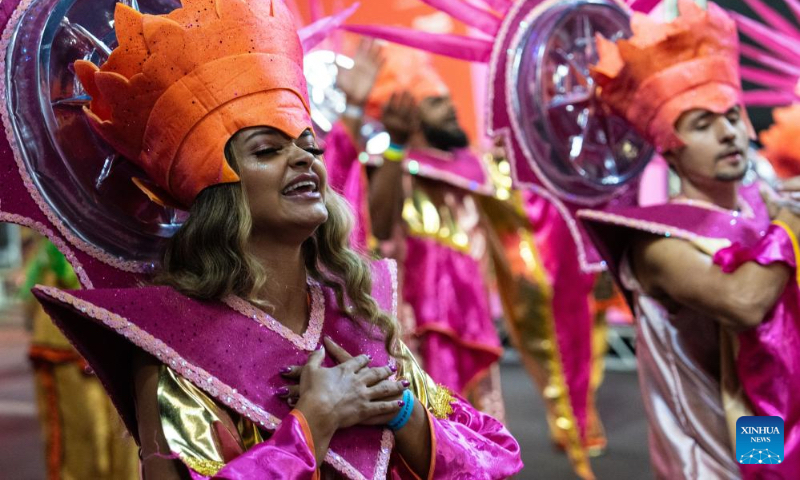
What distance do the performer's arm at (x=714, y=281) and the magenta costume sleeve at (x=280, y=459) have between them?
1326mm

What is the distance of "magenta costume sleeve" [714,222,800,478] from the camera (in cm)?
239

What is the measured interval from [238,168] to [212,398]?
0.41m

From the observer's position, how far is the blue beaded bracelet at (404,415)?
1.72 meters

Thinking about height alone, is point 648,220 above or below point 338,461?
below

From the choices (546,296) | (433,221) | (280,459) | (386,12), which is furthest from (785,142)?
(280,459)

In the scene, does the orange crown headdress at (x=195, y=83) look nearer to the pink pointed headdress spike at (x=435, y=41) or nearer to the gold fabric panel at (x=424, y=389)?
the gold fabric panel at (x=424, y=389)

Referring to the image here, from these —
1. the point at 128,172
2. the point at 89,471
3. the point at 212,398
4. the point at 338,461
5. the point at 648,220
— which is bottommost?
the point at 89,471

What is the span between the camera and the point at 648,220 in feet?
8.66

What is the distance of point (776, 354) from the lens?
2404mm

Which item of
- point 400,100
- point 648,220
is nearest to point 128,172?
point 648,220

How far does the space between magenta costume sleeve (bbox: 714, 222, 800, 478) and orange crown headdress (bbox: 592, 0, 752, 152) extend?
0.44 metres

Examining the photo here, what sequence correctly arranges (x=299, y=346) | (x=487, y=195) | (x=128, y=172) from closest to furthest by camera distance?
(x=299, y=346)
(x=128, y=172)
(x=487, y=195)

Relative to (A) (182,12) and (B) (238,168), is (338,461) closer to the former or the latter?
(B) (238,168)

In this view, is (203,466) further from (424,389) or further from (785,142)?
(785,142)
